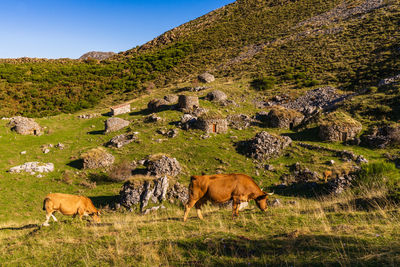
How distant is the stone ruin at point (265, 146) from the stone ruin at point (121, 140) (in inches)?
514

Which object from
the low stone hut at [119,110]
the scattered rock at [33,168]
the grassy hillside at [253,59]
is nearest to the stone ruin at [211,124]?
the low stone hut at [119,110]

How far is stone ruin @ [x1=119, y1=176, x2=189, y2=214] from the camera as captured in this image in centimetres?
1530

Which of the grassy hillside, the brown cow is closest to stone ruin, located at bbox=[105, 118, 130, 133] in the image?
the brown cow

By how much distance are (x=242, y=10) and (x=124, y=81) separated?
61.5 m

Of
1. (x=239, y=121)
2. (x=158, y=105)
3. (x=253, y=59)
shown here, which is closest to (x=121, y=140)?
(x=158, y=105)

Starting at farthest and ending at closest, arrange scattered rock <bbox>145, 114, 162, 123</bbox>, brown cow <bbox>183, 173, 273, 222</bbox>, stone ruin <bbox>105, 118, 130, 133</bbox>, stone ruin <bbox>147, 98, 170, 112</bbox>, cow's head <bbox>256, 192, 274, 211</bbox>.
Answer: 1. stone ruin <bbox>147, 98, 170, 112</bbox>
2. scattered rock <bbox>145, 114, 162, 123</bbox>
3. stone ruin <bbox>105, 118, 130, 133</bbox>
4. cow's head <bbox>256, 192, 274, 211</bbox>
5. brown cow <bbox>183, 173, 273, 222</bbox>

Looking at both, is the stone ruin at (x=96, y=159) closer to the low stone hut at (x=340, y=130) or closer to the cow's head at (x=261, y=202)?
the cow's head at (x=261, y=202)

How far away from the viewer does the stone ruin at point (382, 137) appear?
21.2 meters

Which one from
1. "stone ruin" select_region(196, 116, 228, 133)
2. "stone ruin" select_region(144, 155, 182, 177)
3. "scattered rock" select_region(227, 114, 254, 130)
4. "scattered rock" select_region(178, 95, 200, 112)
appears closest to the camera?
"stone ruin" select_region(144, 155, 182, 177)

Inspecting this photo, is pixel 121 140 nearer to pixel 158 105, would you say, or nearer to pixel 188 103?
pixel 158 105

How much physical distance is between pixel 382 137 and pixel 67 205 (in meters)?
26.8

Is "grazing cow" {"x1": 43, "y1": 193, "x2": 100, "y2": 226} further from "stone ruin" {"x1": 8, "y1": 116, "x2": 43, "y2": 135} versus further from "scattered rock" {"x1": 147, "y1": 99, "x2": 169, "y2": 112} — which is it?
"scattered rock" {"x1": 147, "y1": 99, "x2": 169, "y2": 112}

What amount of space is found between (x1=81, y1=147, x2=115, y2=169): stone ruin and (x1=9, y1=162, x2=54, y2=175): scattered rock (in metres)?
2.99

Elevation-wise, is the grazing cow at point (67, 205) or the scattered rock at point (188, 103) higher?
the scattered rock at point (188, 103)
